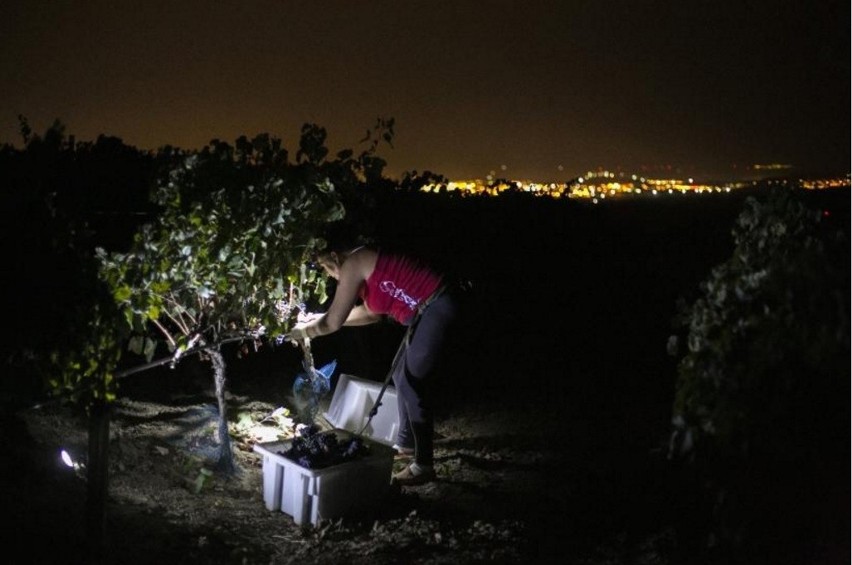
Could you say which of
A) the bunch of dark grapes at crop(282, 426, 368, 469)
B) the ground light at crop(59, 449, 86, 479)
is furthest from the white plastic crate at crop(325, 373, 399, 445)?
the ground light at crop(59, 449, 86, 479)

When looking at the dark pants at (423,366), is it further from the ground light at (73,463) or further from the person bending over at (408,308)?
the ground light at (73,463)

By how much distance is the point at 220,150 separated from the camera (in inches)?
189

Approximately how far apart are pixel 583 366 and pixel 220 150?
6.94m

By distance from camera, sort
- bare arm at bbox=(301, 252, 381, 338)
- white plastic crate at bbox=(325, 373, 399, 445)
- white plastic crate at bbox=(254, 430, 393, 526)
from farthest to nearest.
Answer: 1. white plastic crate at bbox=(325, 373, 399, 445)
2. bare arm at bbox=(301, 252, 381, 338)
3. white plastic crate at bbox=(254, 430, 393, 526)

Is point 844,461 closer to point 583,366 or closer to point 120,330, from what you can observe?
point 120,330

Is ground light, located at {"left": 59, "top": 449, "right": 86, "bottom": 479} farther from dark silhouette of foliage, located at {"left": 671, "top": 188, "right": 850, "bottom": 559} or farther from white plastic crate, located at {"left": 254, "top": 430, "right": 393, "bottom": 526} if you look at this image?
dark silhouette of foliage, located at {"left": 671, "top": 188, "right": 850, "bottom": 559}

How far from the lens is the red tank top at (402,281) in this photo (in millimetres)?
5523

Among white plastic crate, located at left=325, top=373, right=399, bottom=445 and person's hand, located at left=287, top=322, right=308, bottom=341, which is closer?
person's hand, located at left=287, top=322, right=308, bottom=341

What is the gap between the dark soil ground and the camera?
4.30m

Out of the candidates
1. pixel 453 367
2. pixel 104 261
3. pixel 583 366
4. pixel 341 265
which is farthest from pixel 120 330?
pixel 583 366

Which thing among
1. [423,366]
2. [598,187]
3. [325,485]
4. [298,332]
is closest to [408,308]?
[423,366]

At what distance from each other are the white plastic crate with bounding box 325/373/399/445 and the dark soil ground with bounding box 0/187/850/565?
0.52 meters

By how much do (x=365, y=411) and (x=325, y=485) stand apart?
183 centimetres

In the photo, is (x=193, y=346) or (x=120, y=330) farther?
(x=193, y=346)
